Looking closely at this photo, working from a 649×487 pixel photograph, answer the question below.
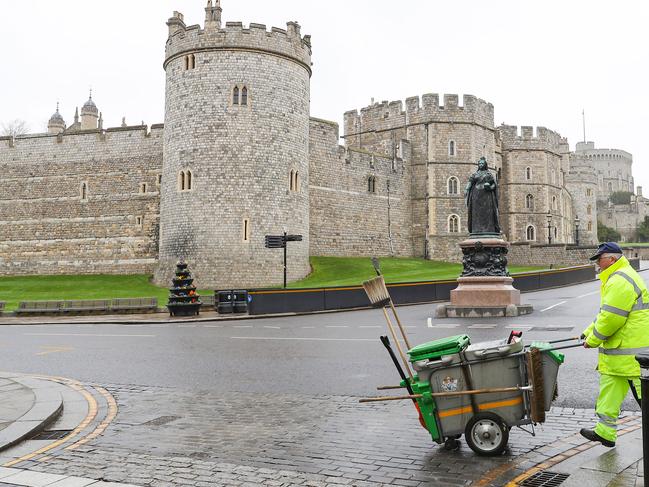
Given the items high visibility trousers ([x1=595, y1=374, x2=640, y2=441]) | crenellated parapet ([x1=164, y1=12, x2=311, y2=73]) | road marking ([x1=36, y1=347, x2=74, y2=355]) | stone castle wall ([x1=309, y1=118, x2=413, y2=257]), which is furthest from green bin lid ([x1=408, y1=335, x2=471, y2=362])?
stone castle wall ([x1=309, y1=118, x2=413, y2=257])

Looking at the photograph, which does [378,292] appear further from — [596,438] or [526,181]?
[526,181]

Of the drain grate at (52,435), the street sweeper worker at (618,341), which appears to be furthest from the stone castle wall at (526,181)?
the drain grate at (52,435)

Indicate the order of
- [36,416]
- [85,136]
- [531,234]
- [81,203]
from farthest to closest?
[531,234] → [85,136] → [81,203] → [36,416]

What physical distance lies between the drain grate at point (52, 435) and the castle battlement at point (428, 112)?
39973 millimetres

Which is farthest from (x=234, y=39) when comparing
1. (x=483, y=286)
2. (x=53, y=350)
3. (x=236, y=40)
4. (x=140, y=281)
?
(x=53, y=350)

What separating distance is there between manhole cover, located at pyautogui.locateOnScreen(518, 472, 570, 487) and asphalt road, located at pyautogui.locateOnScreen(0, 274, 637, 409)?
2601 millimetres

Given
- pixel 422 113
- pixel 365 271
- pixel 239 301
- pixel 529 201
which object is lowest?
pixel 239 301

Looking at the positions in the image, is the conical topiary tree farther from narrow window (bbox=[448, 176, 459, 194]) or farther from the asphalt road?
narrow window (bbox=[448, 176, 459, 194])

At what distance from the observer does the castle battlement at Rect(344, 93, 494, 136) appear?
4378 cm

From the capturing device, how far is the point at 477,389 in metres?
5.43

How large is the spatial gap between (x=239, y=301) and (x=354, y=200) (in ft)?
62.6

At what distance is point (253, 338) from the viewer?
575 inches

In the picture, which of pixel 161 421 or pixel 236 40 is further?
pixel 236 40

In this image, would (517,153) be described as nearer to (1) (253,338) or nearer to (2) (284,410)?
(1) (253,338)
